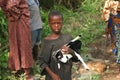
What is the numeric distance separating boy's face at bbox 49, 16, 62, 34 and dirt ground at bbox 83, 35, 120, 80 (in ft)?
8.32

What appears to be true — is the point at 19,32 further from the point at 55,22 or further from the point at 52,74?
the point at 52,74

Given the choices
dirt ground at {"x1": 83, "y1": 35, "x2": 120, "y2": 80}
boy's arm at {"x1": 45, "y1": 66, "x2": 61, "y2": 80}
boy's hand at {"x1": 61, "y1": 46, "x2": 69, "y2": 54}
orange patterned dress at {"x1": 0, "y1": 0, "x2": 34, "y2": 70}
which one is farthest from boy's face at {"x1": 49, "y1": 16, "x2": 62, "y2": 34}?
dirt ground at {"x1": 83, "y1": 35, "x2": 120, "y2": 80}

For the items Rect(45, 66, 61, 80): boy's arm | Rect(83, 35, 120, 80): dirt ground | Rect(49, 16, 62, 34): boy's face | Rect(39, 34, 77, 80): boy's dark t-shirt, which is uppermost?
Rect(49, 16, 62, 34): boy's face

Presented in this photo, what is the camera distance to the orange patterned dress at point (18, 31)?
181 inches

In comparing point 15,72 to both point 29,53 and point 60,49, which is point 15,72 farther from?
point 60,49

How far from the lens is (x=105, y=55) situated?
6.49 meters

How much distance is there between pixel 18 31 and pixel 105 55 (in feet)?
7.29

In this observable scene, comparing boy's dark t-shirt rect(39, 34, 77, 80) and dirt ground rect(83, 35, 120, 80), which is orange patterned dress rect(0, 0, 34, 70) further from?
boy's dark t-shirt rect(39, 34, 77, 80)

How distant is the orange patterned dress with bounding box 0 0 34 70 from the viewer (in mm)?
4586

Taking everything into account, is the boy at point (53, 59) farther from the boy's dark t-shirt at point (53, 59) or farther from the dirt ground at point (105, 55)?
the dirt ground at point (105, 55)

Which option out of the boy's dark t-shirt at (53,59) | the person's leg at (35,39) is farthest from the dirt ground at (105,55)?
the boy's dark t-shirt at (53,59)

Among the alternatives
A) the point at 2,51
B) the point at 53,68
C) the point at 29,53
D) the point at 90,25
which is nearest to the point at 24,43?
the point at 29,53

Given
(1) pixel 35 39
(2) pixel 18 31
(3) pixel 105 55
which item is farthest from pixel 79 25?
(2) pixel 18 31

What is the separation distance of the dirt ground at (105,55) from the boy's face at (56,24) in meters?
2.54
